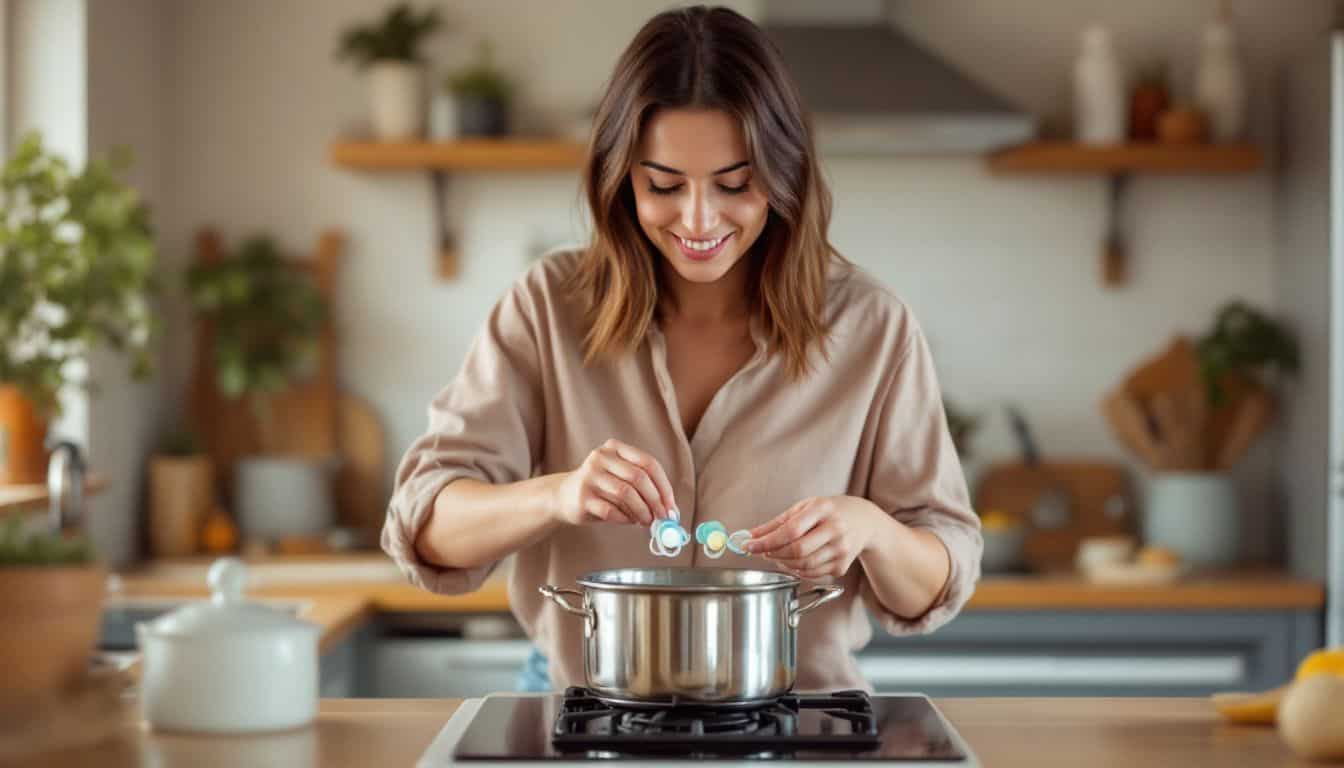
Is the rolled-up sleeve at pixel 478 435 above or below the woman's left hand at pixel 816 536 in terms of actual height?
above

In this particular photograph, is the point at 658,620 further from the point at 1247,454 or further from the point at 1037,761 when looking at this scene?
the point at 1247,454

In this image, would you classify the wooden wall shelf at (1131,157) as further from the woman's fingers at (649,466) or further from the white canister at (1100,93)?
the woman's fingers at (649,466)

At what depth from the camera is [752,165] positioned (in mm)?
1723

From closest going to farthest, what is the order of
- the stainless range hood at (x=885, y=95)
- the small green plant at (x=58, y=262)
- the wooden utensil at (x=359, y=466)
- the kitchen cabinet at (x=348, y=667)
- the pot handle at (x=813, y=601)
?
the pot handle at (x=813, y=601)
the small green plant at (x=58, y=262)
the kitchen cabinet at (x=348, y=667)
the stainless range hood at (x=885, y=95)
the wooden utensil at (x=359, y=466)

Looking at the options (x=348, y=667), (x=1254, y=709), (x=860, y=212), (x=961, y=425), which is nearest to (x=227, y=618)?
(x=1254, y=709)

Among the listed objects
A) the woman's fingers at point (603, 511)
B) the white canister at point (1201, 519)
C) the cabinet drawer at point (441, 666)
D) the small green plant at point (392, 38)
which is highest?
the small green plant at point (392, 38)

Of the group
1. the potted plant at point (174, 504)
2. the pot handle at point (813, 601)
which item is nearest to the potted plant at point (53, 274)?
the potted plant at point (174, 504)

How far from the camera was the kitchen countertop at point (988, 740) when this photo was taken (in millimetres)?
1354

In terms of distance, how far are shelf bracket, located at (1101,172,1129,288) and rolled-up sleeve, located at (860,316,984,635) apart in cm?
212

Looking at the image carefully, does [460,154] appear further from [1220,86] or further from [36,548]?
[36,548]

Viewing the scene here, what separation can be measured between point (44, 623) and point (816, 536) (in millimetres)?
673

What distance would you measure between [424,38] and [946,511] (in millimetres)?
2460

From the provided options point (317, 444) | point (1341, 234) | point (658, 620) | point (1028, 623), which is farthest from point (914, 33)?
point (658, 620)

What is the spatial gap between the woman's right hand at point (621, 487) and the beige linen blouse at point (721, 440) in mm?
285
